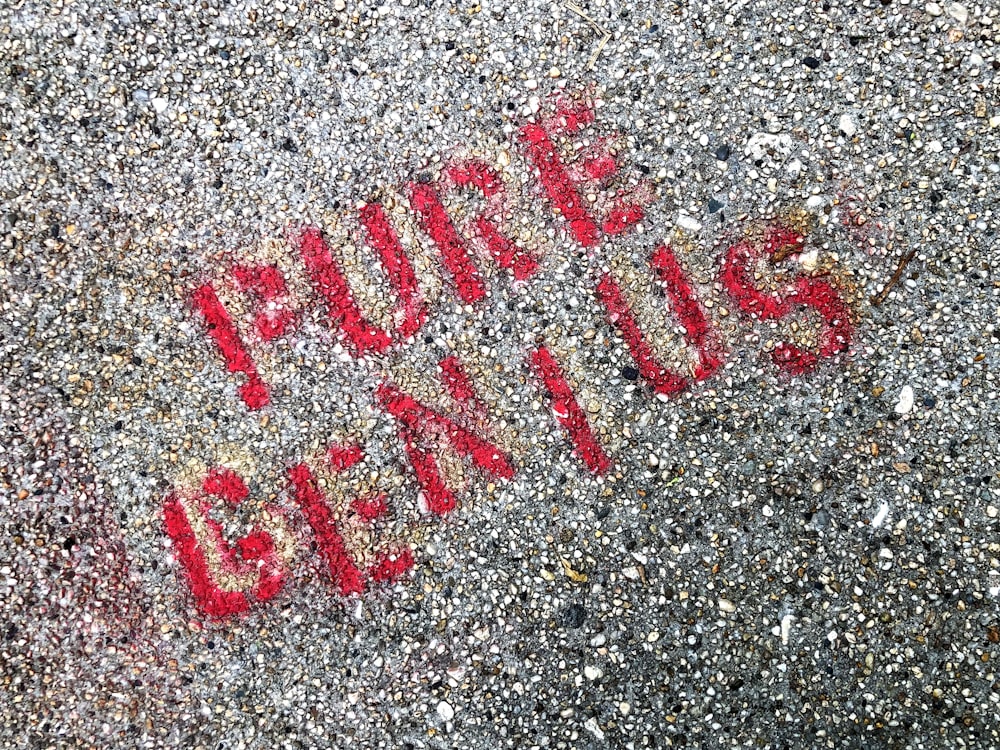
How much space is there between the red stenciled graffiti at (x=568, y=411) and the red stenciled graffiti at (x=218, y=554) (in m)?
1.14

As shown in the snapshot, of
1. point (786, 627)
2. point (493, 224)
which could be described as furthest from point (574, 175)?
point (786, 627)

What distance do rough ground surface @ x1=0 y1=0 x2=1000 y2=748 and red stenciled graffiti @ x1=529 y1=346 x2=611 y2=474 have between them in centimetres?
4

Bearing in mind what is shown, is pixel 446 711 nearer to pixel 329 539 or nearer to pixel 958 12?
pixel 329 539

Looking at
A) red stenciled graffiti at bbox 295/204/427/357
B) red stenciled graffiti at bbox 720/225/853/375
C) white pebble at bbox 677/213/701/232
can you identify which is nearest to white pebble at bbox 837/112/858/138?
red stenciled graffiti at bbox 720/225/853/375

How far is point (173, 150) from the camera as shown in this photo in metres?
2.11

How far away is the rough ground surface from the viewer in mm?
2061

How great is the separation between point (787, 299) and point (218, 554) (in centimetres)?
224

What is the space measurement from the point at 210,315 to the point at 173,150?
61cm

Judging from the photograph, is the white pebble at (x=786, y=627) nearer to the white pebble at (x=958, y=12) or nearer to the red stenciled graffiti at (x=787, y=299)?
the red stenciled graffiti at (x=787, y=299)

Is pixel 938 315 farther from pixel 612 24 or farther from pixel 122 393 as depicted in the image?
pixel 122 393

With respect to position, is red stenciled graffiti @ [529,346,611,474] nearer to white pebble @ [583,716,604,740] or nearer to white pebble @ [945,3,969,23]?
white pebble @ [583,716,604,740]

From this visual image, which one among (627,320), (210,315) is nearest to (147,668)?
(210,315)

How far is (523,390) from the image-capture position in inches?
83.7

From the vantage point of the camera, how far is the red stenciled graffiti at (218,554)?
210 cm
